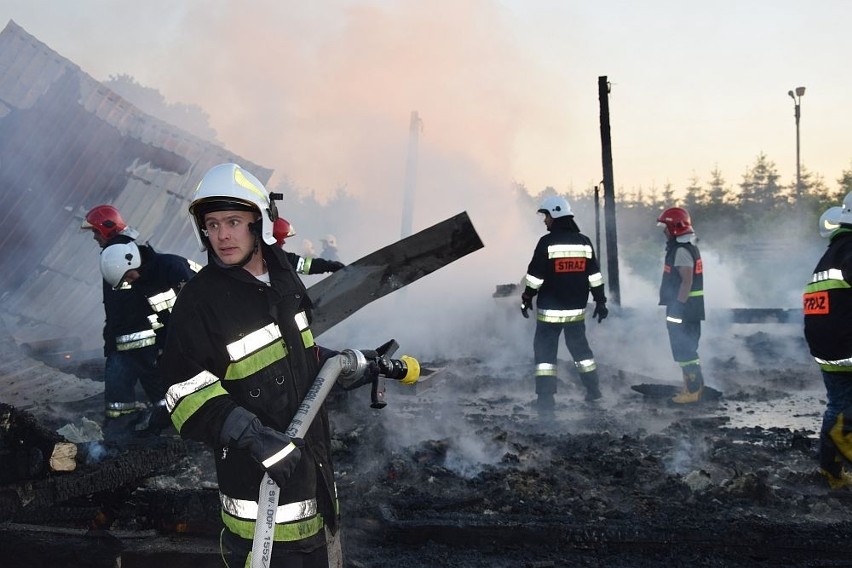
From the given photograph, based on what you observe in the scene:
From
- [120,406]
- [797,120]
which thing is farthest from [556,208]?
[797,120]

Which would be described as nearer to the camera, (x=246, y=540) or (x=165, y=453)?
(x=246, y=540)

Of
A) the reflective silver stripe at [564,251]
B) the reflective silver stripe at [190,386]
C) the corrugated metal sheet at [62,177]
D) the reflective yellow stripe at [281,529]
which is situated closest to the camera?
the reflective silver stripe at [190,386]

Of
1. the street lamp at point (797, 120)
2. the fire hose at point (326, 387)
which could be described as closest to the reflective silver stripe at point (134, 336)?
the fire hose at point (326, 387)

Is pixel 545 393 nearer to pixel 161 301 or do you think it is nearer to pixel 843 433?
pixel 843 433

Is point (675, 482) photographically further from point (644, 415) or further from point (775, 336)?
point (775, 336)

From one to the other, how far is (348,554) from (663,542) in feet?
5.88

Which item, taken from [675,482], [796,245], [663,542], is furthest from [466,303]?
[796,245]

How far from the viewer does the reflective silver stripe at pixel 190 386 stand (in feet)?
6.45

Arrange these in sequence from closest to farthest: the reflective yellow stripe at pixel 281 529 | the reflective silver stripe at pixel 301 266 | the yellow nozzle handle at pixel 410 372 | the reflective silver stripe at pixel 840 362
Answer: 1. the reflective yellow stripe at pixel 281 529
2. the yellow nozzle handle at pixel 410 372
3. the reflective silver stripe at pixel 840 362
4. the reflective silver stripe at pixel 301 266

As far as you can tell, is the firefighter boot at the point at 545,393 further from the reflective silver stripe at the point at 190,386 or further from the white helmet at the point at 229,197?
the reflective silver stripe at the point at 190,386

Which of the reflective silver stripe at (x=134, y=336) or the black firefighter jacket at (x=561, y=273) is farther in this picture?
the black firefighter jacket at (x=561, y=273)

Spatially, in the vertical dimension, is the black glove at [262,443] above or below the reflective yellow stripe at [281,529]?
above

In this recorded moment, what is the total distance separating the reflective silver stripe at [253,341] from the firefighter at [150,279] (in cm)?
329

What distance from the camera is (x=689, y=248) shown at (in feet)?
22.5
